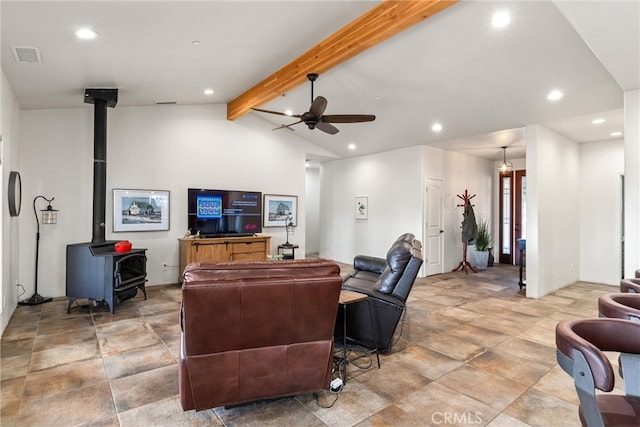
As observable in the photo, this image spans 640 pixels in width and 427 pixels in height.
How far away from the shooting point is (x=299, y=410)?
2.29m

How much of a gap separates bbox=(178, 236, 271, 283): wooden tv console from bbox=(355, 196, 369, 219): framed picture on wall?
2699 mm

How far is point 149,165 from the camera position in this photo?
5883 millimetres

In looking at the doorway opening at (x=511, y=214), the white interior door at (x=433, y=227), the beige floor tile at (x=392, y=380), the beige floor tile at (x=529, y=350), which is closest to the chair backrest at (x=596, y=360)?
the beige floor tile at (x=392, y=380)

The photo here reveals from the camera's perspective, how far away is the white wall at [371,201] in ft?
23.8

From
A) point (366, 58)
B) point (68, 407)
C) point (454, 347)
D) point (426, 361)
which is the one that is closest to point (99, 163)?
point (68, 407)

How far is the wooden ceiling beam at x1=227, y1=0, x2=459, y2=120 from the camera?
3.03 meters

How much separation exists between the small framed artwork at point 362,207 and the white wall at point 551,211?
3.54 m

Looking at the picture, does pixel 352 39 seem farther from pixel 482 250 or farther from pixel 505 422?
pixel 482 250

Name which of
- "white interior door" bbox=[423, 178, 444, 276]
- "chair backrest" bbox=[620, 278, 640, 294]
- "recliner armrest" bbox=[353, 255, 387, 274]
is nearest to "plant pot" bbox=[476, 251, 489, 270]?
"white interior door" bbox=[423, 178, 444, 276]

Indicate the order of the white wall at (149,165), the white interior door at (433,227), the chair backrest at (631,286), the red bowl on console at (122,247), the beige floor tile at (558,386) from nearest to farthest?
the chair backrest at (631,286)
the beige floor tile at (558,386)
the red bowl on console at (122,247)
the white wall at (149,165)
the white interior door at (433,227)

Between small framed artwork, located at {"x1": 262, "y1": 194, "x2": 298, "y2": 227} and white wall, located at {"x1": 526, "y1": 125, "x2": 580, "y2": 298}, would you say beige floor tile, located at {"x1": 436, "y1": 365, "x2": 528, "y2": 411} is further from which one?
small framed artwork, located at {"x1": 262, "y1": 194, "x2": 298, "y2": 227}

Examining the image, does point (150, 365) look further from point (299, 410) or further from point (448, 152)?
point (448, 152)

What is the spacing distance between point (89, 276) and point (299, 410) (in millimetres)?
3522

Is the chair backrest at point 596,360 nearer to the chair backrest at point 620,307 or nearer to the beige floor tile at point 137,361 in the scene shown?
the chair backrest at point 620,307
